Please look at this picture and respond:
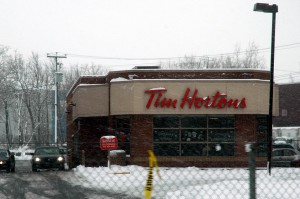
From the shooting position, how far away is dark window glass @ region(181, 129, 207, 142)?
32.1m

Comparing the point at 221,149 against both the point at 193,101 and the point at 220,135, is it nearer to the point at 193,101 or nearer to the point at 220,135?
the point at 220,135

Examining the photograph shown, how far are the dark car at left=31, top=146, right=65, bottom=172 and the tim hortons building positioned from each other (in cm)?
146

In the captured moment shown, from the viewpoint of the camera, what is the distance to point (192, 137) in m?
32.2

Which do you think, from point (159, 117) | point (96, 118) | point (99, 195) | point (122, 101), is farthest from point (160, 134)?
point (99, 195)

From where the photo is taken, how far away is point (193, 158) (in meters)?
Result: 31.8

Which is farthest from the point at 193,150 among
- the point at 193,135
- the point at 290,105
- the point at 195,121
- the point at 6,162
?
the point at 290,105

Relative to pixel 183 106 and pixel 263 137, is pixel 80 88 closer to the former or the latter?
pixel 183 106

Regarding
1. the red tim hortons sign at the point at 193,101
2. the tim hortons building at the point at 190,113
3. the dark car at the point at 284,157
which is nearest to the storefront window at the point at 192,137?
the tim hortons building at the point at 190,113

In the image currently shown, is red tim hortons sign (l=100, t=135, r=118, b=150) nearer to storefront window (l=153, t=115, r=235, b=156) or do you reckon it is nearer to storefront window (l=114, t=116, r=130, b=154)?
storefront window (l=114, t=116, r=130, b=154)

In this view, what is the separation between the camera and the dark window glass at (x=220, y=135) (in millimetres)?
32094

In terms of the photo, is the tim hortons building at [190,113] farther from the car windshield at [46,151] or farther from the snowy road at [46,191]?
the snowy road at [46,191]

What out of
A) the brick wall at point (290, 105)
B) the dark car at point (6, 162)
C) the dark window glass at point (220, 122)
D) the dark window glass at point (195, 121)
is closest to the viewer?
the dark car at point (6, 162)

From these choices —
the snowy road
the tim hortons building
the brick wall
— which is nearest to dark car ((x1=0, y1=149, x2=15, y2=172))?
the tim hortons building

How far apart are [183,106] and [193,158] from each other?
10.3 ft
